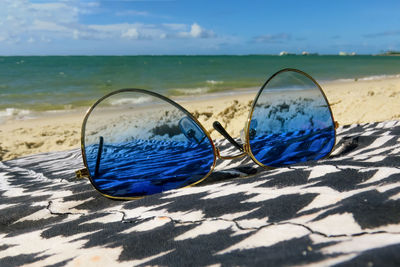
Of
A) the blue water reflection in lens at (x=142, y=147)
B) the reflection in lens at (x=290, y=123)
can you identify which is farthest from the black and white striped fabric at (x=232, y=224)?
the reflection in lens at (x=290, y=123)

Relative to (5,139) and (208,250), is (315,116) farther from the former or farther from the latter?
(5,139)

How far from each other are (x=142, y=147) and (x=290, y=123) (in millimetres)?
599

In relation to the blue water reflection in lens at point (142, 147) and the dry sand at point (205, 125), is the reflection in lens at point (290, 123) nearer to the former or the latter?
the blue water reflection in lens at point (142, 147)

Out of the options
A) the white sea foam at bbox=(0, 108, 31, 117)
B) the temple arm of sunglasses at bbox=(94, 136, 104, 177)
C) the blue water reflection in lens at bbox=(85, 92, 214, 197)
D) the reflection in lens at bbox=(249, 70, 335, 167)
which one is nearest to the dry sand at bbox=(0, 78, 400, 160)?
the white sea foam at bbox=(0, 108, 31, 117)

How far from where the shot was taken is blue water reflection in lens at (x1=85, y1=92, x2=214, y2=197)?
1024mm

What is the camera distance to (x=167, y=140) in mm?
1112

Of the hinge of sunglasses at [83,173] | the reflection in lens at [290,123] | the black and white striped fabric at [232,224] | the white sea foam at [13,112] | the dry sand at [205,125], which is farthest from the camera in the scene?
the white sea foam at [13,112]

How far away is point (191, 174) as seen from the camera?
1.10 m

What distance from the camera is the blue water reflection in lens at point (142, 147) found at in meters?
1.02

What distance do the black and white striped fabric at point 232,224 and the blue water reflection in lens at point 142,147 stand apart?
68mm

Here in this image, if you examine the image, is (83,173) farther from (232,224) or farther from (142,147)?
(232,224)

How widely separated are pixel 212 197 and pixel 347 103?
9.75 ft

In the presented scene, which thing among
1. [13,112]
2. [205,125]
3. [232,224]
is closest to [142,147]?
[232,224]

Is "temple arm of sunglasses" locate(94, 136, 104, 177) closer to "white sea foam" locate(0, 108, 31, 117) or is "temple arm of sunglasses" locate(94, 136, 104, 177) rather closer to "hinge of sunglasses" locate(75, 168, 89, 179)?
"hinge of sunglasses" locate(75, 168, 89, 179)
